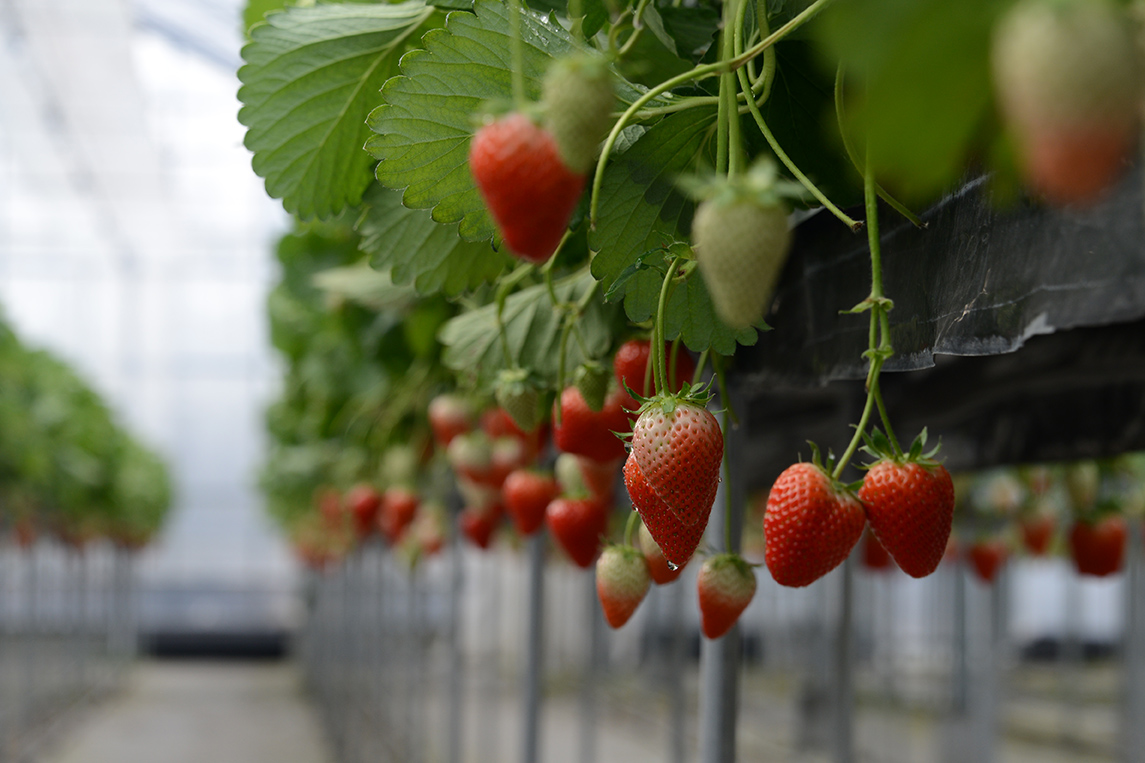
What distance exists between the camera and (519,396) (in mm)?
1141

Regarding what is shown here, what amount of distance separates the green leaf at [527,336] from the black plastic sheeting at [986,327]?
0.61 ft

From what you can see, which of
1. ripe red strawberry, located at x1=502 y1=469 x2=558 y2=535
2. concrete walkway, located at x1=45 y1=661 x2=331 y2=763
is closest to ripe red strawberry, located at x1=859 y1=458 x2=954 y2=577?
ripe red strawberry, located at x1=502 y1=469 x2=558 y2=535

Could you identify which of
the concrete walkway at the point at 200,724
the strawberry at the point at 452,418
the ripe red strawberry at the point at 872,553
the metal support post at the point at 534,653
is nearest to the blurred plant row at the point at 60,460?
the concrete walkway at the point at 200,724

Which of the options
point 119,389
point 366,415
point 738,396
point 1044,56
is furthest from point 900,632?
point 1044,56

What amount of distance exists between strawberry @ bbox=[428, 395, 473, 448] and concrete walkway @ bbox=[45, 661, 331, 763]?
6588 mm

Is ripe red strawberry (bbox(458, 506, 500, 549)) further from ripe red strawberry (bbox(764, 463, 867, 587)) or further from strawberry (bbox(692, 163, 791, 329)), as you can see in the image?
strawberry (bbox(692, 163, 791, 329))

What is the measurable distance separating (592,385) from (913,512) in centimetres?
36

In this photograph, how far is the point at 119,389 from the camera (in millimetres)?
16203

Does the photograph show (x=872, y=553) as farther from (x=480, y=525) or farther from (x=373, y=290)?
(x=373, y=290)

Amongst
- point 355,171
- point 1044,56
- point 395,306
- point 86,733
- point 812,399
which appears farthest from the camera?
point 86,733

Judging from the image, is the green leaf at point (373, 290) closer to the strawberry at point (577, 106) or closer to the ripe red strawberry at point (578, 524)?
the ripe red strawberry at point (578, 524)

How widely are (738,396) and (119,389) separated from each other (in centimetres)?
1655

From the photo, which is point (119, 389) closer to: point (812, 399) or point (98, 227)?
point (98, 227)

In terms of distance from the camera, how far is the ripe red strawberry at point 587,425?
0.95 meters
